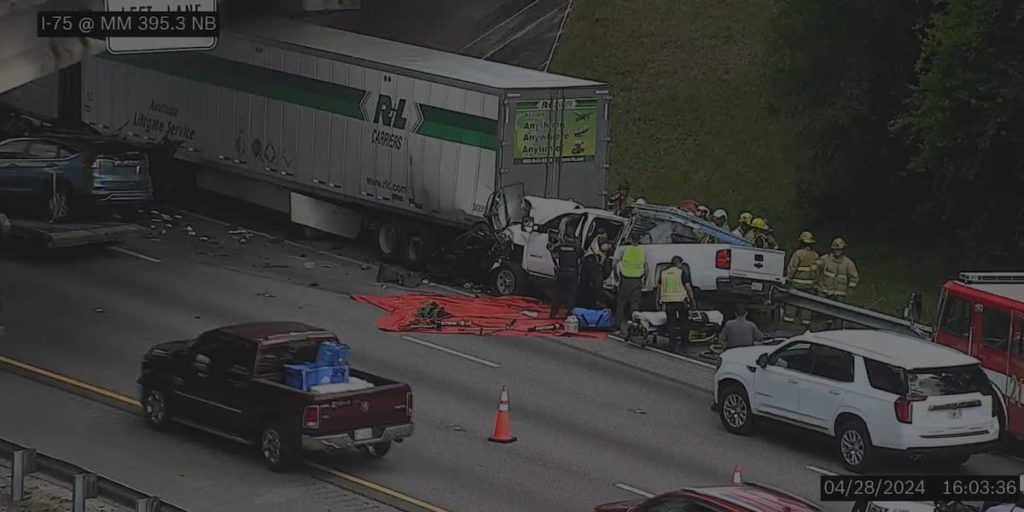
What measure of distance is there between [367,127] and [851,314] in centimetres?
993

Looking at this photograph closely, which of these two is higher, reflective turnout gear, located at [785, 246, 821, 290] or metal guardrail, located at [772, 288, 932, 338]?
reflective turnout gear, located at [785, 246, 821, 290]

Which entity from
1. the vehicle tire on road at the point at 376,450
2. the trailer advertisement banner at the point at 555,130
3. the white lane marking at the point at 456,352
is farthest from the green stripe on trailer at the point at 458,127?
the vehicle tire on road at the point at 376,450

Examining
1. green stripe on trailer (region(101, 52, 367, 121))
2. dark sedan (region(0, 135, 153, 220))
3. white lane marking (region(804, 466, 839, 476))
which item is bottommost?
white lane marking (region(804, 466, 839, 476))

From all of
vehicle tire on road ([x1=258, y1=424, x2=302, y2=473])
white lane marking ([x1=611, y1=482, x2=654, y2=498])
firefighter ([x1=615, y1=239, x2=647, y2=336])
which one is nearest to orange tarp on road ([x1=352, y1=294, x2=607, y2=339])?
firefighter ([x1=615, y1=239, x2=647, y2=336])

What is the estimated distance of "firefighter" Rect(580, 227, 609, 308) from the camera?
2866 cm

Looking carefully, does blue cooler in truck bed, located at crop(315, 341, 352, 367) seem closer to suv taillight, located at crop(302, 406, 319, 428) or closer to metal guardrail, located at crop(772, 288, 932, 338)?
suv taillight, located at crop(302, 406, 319, 428)

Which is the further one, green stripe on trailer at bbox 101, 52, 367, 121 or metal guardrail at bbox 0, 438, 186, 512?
green stripe on trailer at bbox 101, 52, 367, 121

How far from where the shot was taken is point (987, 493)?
16156 millimetres

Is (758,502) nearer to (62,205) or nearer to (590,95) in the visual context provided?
(590,95)

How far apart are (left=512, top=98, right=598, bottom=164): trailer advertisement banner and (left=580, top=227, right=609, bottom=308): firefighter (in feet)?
7.89

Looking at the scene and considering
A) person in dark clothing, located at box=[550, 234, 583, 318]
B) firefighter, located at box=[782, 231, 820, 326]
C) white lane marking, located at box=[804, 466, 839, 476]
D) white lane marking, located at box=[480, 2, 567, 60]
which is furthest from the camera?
white lane marking, located at box=[480, 2, 567, 60]

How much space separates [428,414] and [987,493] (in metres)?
Result: 8.45

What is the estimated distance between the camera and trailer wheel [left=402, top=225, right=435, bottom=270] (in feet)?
104

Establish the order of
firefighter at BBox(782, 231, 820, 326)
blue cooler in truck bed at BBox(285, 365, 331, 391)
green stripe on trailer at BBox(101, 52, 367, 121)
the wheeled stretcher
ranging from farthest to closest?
green stripe on trailer at BBox(101, 52, 367, 121) → firefighter at BBox(782, 231, 820, 326) → the wheeled stretcher → blue cooler in truck bed at BBox(285, 365, 331, 391)
